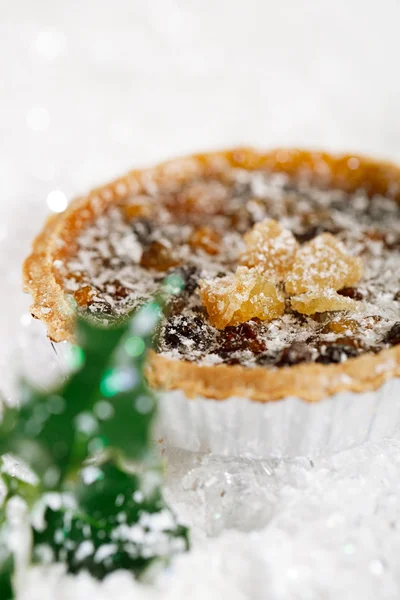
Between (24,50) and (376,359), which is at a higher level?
(24,50)

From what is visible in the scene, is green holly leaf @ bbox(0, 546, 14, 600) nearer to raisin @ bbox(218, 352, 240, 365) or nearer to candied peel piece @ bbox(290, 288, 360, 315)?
raisin @ bbox(218, 352, 240, 365)

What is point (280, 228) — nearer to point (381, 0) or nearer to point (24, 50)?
point (24, 50)

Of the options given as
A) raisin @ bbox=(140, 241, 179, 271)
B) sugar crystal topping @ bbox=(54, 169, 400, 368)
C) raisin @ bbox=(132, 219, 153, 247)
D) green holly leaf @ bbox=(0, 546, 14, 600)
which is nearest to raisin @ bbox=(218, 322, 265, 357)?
sugar crystal topping @ bbox=(54, 169, 400, 368)

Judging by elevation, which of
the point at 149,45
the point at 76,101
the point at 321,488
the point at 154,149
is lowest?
the point at 321,488

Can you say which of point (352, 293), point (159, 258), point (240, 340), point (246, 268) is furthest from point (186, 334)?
point (352, 293)

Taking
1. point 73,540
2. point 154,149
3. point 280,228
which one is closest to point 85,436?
point 73,540

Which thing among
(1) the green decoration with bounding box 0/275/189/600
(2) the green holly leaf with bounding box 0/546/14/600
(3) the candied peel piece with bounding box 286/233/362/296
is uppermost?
(3) the candied peel piece with bounding box 286/233/362/296
